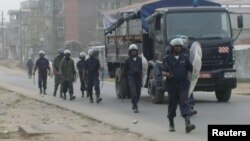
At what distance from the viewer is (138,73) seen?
17266 millimetres

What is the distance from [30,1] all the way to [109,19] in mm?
99714

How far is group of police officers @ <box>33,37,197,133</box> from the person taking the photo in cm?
1232

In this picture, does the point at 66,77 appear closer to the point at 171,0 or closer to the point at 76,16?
the point at 171,0

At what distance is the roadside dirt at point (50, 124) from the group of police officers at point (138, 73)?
1.02 metres

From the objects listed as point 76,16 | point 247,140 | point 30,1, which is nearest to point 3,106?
point 247,140

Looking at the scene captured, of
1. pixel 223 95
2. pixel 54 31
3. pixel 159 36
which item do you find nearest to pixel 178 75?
pixel 159 36

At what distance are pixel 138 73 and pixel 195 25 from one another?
325cm

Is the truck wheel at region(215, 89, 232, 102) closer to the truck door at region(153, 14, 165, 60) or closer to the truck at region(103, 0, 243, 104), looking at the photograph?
the truck at region(103, 0, 243, 104)

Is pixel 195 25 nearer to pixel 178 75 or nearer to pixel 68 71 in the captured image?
pixel 68 71

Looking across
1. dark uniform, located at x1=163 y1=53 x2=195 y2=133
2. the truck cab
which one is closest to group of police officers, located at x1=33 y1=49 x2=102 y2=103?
the truck cab

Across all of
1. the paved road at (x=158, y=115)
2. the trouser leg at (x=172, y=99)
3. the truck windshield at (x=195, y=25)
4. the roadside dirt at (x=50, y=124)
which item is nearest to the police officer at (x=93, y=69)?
the paved road at (x=158, y=115)

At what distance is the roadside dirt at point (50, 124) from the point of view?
12.2m

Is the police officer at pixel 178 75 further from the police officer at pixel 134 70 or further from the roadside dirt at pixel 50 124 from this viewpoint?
the police officer at pixel 134 70

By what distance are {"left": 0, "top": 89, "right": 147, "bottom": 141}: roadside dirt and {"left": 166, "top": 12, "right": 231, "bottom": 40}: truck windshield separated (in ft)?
13.3
